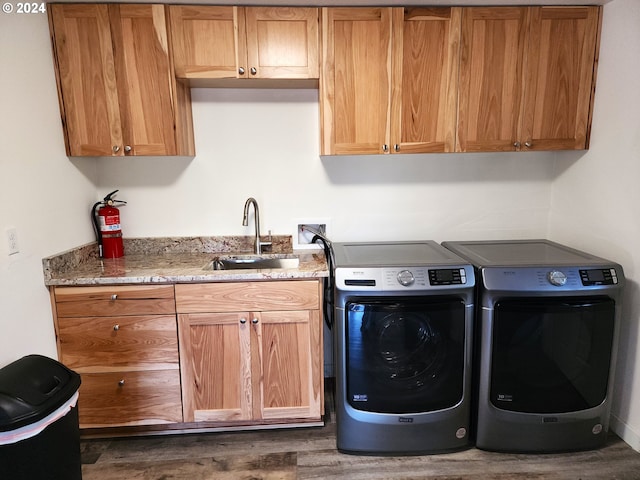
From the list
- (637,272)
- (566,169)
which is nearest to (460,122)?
(566,169)

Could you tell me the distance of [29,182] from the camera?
174 cm

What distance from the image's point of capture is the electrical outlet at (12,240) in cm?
161

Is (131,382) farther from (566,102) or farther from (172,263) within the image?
(566,102)

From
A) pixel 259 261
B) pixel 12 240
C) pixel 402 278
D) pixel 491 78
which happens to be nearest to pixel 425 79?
pixel 491 78

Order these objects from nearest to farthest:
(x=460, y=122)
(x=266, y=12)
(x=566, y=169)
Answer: (x=266, y=12) < (x=460, y=122) < (x=566, y=169)

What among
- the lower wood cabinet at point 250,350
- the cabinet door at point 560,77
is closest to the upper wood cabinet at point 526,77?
the cabinet door at point 560,77

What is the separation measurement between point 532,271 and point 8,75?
8.09ft

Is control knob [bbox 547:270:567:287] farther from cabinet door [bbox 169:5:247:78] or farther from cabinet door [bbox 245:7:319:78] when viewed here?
cabinet door [bbox 169:5:247:78]

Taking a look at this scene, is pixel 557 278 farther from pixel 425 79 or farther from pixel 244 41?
pixel 244 41

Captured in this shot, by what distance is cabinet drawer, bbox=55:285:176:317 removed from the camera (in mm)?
1871

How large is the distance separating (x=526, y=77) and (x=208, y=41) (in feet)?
5.48

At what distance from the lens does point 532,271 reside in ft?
5.75

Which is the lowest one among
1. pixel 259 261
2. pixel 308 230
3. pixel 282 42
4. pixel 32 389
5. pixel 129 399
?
pixel 129 399

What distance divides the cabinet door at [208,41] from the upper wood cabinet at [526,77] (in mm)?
1172
